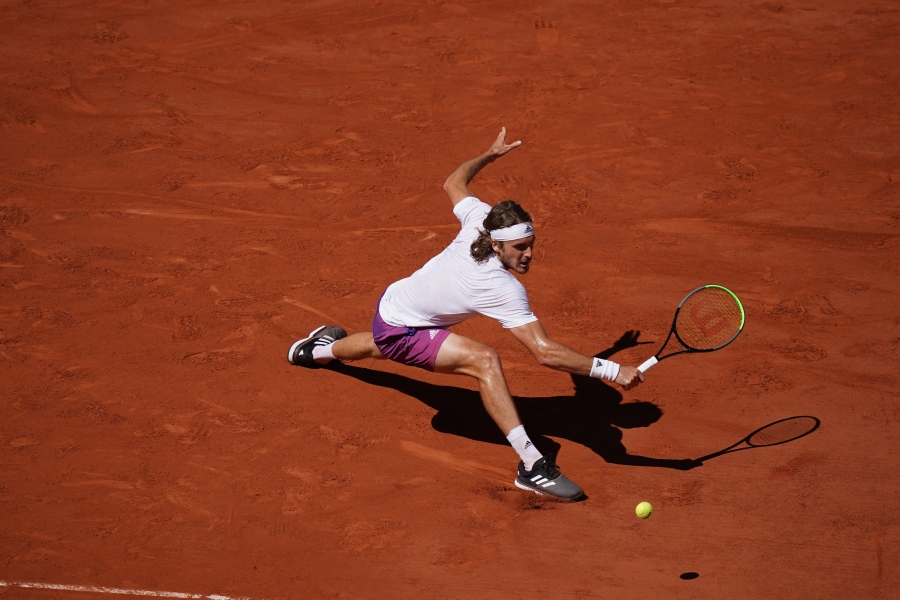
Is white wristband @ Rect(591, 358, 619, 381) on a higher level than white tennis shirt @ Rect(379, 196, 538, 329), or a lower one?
lower

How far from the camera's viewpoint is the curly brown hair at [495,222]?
18.0 feet

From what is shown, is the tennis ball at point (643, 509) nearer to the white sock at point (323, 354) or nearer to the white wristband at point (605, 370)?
the white wristband at point (605, 370)

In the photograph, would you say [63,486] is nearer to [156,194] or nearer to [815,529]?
[156,194]

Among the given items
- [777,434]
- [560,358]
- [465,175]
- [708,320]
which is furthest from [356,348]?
[777,434]

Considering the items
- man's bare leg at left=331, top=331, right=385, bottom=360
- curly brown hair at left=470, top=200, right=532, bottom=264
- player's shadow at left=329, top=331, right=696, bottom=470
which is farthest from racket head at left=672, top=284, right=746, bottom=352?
man's bare leg at left=331, top=331, right=385, bottom=360

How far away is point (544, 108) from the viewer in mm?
9469

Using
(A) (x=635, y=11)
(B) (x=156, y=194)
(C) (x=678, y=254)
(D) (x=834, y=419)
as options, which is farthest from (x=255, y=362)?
(A) (x=635, y=11)

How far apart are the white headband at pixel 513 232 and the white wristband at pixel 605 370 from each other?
938 mm

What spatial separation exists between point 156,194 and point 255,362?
8.45ft

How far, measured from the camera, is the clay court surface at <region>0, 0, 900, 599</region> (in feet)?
17.5

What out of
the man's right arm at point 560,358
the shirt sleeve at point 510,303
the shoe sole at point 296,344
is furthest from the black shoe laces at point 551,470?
the shoe sole at point 296,344

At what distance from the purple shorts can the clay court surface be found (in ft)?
1.89

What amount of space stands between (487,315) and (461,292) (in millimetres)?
235

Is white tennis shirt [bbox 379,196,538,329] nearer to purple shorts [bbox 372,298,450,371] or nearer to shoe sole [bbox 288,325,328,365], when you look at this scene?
purple shorts [bbox 372,298,450,371]
